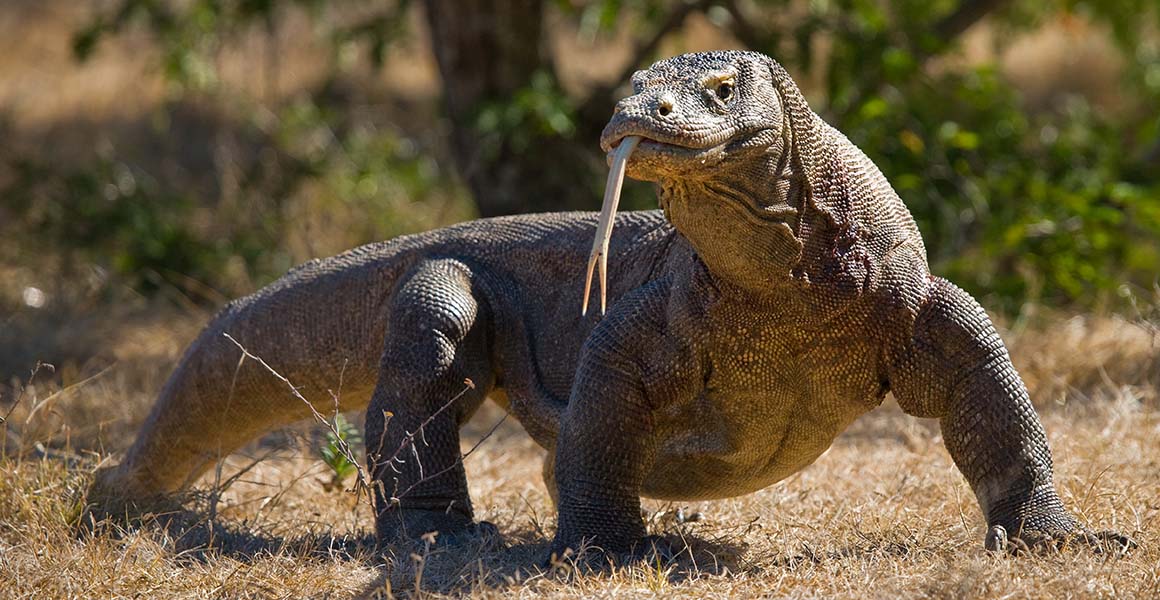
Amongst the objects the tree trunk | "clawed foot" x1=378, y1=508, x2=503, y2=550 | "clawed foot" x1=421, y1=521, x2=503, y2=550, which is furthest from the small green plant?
the tree trunk

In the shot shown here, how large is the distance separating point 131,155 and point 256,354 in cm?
942

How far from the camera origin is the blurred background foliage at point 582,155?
7.50 meters

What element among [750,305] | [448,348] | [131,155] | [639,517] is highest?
[750,305]

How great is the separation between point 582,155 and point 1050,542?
17.2ft

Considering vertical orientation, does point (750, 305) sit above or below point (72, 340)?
above

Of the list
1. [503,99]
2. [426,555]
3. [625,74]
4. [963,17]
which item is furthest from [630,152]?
[963,17]

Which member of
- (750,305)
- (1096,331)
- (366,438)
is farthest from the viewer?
(1096,331)

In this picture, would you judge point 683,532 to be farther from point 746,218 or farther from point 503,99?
point 503,99

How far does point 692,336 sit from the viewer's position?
11.8 ft

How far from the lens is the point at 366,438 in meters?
4.23

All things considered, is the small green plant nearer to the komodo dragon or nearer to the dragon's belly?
the komodo dragon

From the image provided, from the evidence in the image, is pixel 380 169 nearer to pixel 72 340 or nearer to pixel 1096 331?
pixel 72 340

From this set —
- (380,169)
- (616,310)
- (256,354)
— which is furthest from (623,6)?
(616,310)

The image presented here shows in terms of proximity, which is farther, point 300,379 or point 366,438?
point 300,379
